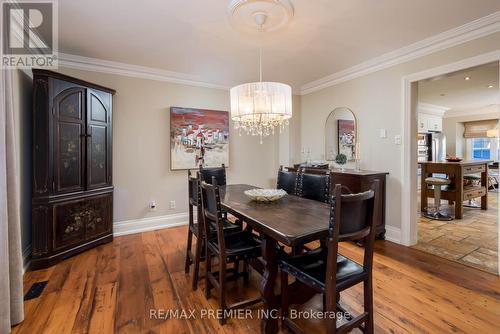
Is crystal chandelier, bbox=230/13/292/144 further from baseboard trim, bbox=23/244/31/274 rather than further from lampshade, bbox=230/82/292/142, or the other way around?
→ baseboard trim, bbox=23/244/31/274

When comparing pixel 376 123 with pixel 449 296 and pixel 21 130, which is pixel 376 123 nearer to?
pixel 449 296

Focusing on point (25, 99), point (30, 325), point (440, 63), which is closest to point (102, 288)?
point (30, 325)

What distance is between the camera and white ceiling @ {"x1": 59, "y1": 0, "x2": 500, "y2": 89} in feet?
6.91

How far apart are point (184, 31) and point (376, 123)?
2.72 meters

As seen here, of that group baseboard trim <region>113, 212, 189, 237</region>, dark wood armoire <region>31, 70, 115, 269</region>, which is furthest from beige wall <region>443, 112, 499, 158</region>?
dark wood armoire <region>31, 70, 115, 269</region>

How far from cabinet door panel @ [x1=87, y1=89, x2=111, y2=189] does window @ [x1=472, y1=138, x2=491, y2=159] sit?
10.0 meters

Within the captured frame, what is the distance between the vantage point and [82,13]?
219 centimetres

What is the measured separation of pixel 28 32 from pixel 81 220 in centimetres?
202

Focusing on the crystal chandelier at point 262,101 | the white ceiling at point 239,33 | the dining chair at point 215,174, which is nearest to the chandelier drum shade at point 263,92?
the crystal chandelier at point 262,101

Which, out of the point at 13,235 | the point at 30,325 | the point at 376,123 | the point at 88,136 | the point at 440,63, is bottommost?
the point at 30,325

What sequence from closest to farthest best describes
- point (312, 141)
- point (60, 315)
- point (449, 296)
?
point (60, 315) < point (449, 296) < point (312, 141)

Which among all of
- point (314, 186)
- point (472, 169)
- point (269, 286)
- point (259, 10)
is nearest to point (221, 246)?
point (269, 286)

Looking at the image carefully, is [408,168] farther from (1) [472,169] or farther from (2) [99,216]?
(2) [99,216]

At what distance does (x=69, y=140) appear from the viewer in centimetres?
272
